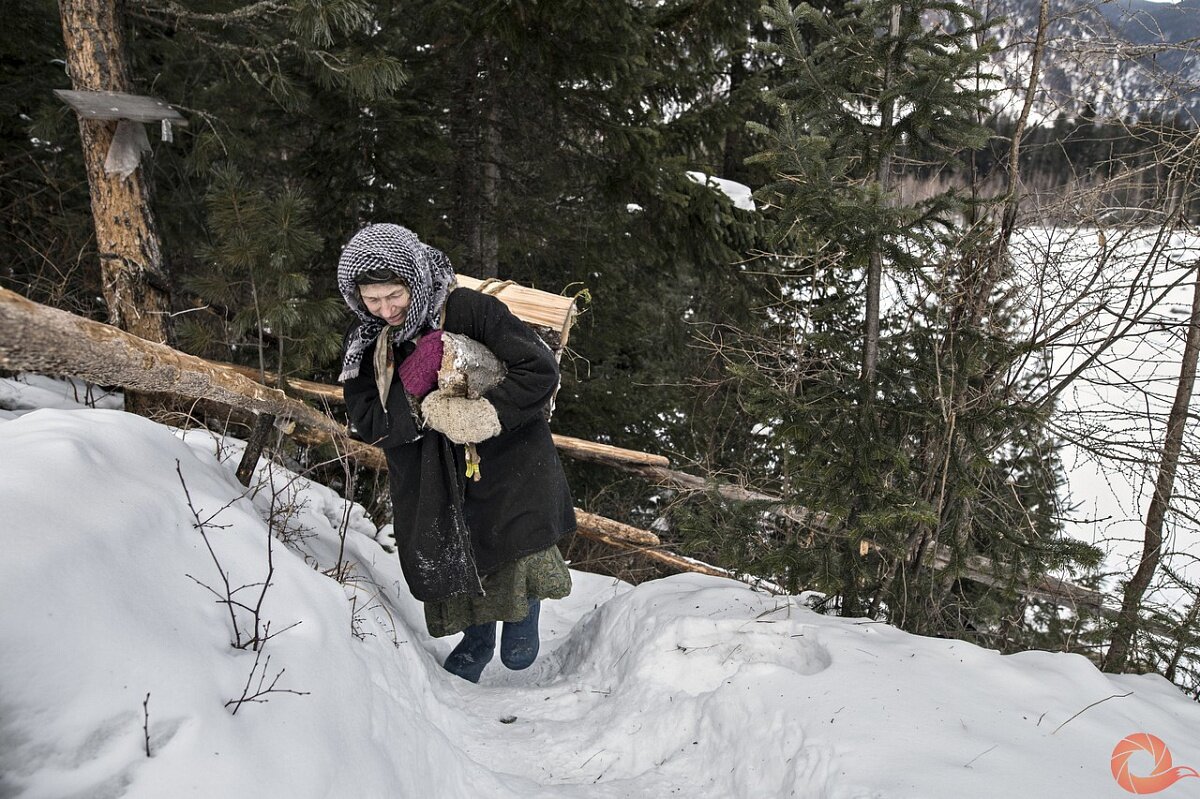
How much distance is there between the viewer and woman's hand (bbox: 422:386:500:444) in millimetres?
3215

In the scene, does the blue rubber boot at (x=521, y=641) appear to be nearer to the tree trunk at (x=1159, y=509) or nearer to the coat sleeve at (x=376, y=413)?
the coat sleeve at (x=376, y=413)

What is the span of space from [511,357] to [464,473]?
28.7 inches

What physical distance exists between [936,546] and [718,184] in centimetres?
484

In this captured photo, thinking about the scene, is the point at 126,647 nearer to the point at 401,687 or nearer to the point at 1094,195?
the point at 401,687

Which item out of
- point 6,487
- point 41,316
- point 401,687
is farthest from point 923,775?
point 41,316

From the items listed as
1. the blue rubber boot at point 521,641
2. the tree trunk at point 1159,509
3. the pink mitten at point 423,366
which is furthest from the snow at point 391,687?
the pink mitten at point 423,366

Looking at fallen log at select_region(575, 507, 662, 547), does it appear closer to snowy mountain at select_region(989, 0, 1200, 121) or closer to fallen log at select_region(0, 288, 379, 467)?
fallen log at select_region(0, 288, 379, 467)

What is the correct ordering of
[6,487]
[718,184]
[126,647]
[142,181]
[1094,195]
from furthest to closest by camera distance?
[718,184] < [142,181] < [1094,195] < [6,487] < [126,647]

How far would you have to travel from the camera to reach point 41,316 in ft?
6.75

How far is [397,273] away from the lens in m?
3.01

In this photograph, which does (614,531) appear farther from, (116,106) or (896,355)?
(116,106)

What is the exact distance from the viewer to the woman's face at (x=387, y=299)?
3.04 metres

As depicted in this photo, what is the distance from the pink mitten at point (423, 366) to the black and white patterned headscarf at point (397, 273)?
8 centimetres

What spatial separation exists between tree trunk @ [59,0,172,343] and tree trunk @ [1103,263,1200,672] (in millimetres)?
6049
